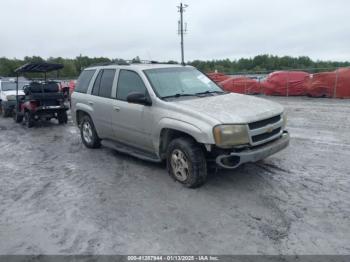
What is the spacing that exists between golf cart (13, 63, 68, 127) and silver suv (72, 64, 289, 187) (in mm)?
5353

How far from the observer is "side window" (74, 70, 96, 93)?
7570 millimetres

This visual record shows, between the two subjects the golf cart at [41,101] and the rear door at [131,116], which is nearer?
the rear door at [131,116]

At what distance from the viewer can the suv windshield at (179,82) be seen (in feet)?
18.5

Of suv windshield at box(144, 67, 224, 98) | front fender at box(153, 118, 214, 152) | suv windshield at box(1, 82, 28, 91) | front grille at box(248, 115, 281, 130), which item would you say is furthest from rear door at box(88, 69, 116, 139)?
suv windshield at box(1, 82, 28, 91)

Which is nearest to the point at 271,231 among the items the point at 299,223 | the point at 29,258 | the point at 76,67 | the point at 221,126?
the point at 299,223

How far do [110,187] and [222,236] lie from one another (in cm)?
224

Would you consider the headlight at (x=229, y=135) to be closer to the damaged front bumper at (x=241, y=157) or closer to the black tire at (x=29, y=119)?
the damaged front bumper at (x=241, y=157)

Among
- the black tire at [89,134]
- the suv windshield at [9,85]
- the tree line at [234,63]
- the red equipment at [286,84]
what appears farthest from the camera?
the tree line at [234,63]

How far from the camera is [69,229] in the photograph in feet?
12.8

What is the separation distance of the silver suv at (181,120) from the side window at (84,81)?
0.37m

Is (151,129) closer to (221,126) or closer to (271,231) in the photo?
(221,126)

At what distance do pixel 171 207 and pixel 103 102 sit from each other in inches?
123

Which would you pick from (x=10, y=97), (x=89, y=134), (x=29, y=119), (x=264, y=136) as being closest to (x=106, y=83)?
(x=89, y=134)

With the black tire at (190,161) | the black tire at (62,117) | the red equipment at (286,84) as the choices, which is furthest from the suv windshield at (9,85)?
the red equipment at (286,84)
